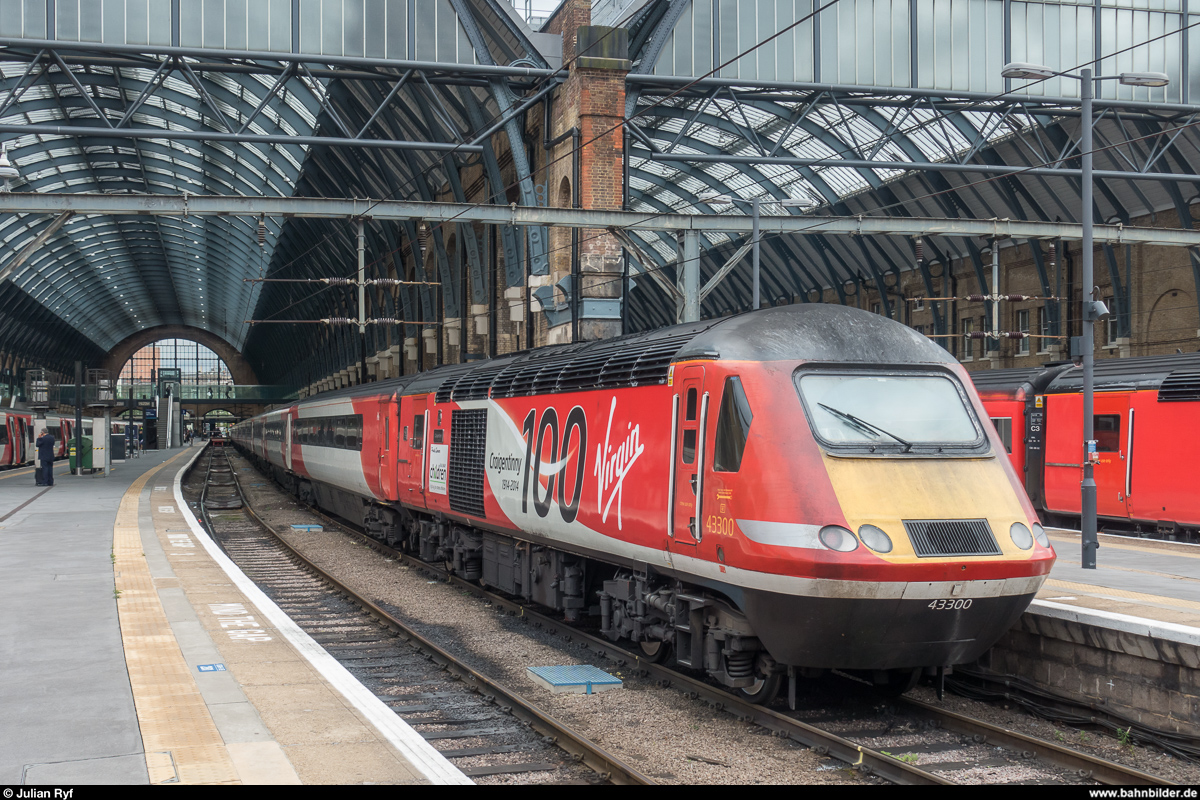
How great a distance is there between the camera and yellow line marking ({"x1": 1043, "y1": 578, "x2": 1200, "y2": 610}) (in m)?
10.4

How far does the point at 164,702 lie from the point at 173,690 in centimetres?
40

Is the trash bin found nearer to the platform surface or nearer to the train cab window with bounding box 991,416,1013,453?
the train cab window with bounding box 991,416,1013,453

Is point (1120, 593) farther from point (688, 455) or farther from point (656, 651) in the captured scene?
point (688, 455)

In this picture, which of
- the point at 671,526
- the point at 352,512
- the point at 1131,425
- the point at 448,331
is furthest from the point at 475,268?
the point at 671,526

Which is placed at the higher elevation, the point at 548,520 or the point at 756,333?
the point at 756,333

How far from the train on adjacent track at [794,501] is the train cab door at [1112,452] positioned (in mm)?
11335

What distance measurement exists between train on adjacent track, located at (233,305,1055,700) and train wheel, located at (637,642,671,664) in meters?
0.02

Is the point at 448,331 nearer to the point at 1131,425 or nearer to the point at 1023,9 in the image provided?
the point at 1023,9

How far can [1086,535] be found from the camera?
13539 millimetres

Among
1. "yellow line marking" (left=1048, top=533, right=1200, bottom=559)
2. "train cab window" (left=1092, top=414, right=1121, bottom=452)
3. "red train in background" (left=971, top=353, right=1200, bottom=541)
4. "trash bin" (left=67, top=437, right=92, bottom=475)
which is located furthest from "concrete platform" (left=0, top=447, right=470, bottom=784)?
"trash bin" (left=67, top=437, right=92, bottom=475)

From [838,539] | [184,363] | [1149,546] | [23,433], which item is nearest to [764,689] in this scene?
[838,539]

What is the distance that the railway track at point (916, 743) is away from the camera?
7.39 m

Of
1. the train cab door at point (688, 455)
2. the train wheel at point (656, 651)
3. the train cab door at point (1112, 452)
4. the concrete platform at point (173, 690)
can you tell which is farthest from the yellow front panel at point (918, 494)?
the train cab door at point (1112, 452)

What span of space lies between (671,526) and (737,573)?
110cm
